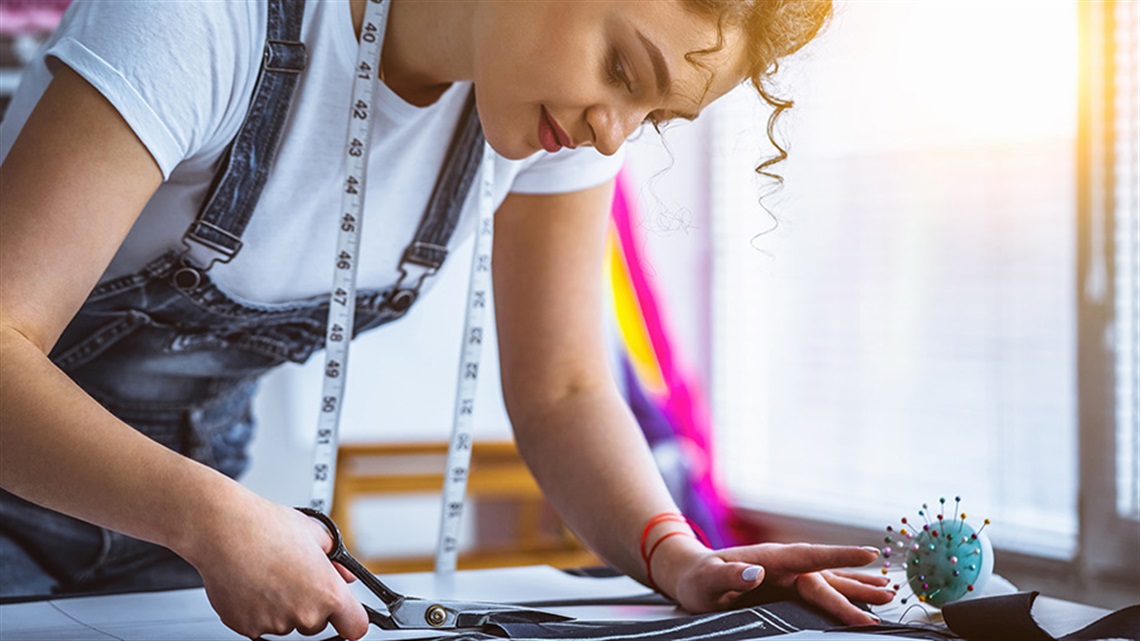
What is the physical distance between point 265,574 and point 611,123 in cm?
44

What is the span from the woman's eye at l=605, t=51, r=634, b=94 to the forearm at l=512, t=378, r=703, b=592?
38cm

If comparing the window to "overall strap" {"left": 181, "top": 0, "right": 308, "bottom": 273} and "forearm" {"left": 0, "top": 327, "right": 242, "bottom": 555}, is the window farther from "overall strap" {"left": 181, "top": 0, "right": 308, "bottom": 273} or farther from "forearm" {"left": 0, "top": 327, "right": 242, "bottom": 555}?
"forearm" {"left": 0, "top": 327, "right": 242, "bottom": 555}

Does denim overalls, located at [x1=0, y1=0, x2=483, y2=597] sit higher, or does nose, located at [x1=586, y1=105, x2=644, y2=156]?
nose, located at [x1=586, y1=105, x2=644, y2=156]

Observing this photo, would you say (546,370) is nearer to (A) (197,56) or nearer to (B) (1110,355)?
(A) (197,56)

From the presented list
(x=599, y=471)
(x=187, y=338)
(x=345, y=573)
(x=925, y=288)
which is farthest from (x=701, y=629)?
(x=925, y=288)

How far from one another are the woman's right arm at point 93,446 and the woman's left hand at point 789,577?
32 centimetres

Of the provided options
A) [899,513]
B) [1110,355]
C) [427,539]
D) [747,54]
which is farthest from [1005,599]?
[427,539]

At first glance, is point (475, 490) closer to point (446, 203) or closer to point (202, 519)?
point (446, 203)

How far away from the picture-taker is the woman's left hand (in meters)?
0.90

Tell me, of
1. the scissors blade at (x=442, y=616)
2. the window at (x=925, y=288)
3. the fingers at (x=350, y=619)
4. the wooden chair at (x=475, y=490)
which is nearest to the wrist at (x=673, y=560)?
the scissors blade at (x=442, y=616)

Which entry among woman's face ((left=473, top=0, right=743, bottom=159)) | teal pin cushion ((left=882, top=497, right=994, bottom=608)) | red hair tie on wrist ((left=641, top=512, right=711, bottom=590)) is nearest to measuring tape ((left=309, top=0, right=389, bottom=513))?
woman's face ((left=473, top=0, right=743, bottom=159))

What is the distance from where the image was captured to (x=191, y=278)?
1.06 meters

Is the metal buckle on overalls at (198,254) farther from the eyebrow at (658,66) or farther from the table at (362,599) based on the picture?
the eyebrow at (658,66)

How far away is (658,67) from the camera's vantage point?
0.91 m
